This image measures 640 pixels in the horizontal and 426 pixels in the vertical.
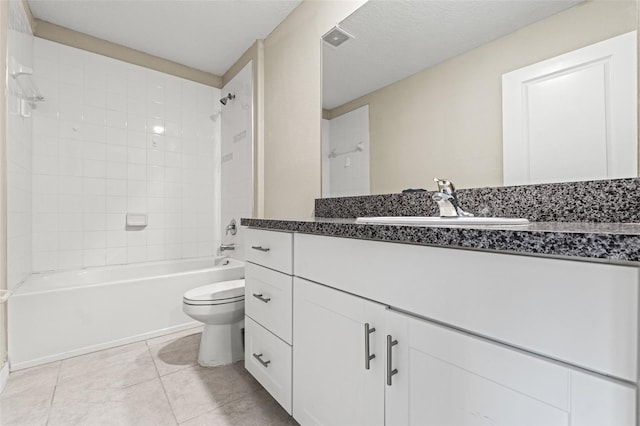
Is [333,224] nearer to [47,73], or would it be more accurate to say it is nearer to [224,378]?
[224,378]

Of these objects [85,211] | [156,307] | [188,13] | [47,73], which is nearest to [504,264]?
[156,307]

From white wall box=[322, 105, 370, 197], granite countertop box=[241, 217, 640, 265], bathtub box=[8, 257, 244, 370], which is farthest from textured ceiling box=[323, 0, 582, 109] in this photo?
bathtub box=[8, 257, 244, 370]

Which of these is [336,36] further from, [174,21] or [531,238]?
[531,238]

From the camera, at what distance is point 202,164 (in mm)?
3193

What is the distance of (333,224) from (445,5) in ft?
3.74

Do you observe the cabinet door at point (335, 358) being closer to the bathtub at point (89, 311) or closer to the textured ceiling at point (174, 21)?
the bathtub at point (89, 311)

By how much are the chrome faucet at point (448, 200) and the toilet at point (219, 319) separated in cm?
126

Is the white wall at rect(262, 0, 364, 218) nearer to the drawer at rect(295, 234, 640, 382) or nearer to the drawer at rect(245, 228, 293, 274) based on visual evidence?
the drawer at rect(245, 228, 293, 274)

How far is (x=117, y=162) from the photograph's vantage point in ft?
8.89

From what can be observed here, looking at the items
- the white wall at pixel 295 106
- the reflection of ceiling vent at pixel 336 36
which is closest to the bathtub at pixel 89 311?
the white wall at pixel 295 106

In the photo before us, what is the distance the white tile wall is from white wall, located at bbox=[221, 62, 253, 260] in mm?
204

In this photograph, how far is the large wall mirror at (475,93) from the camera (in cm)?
89

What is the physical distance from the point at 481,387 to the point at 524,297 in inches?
8.1

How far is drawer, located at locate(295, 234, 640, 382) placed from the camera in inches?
16.8
